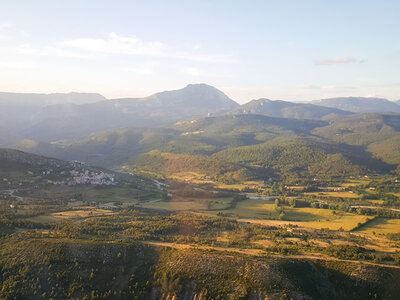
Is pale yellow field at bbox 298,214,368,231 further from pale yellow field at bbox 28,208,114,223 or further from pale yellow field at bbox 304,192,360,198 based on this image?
pale yellow field at bbox 28,208,114,223

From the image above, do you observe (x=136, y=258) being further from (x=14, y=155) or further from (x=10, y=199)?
(x=14, y=155)

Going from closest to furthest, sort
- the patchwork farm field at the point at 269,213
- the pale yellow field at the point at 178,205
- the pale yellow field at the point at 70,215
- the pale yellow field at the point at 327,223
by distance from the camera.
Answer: the pale yellow field at the point at 70,215 < the pale yellow field at the point at 327,223 < the patchwork farm field at the point at 269,213 < the pale yellow field at the point at 178,205

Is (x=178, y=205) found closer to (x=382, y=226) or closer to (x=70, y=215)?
(x=70, y=215)

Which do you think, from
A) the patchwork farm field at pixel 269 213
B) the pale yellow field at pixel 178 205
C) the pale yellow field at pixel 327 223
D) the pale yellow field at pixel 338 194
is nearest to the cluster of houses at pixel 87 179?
the patchwork farm field at pixel 269 213

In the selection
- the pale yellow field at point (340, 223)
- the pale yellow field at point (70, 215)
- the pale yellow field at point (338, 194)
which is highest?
the pale yellow field at point (70, 215)

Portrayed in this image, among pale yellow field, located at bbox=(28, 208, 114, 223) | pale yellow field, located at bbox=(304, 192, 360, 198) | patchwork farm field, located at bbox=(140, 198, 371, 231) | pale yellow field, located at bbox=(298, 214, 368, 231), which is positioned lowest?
pale yellow field, located at bbox=(304, 192, 360, 198)

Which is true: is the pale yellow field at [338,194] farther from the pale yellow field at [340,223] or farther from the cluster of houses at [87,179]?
the cluster of houses at [87,179]

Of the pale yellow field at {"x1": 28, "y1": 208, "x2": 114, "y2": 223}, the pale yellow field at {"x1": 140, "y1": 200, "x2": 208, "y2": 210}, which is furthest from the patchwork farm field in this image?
the pale yellow field at {"x1": 28, "y1": 208, "x2": 114, "y2": 223}

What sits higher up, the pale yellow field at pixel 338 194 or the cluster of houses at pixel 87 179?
the cluster of houses at pixel 87 179

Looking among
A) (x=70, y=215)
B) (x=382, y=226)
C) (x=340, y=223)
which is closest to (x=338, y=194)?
(x=382, y=226)
